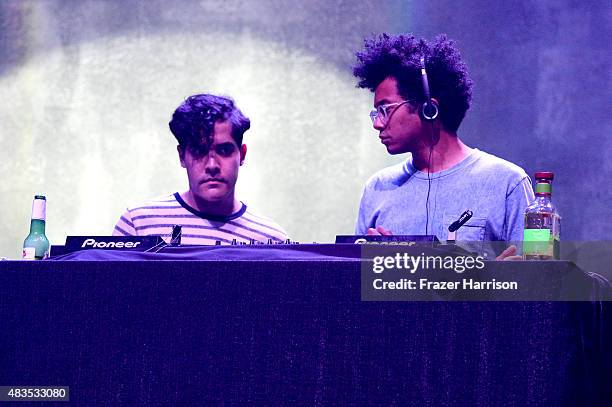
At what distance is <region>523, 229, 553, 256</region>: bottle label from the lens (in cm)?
157

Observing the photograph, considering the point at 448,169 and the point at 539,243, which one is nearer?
the point at 539,243

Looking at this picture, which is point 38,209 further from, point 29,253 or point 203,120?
point 203,120

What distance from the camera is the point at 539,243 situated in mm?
Answer: 1572

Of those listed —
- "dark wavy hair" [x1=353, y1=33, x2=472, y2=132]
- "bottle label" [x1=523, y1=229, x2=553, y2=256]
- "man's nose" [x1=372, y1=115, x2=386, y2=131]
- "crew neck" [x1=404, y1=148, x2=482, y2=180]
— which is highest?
"dark wavy hair" [x1=353, y1=33, x2=472, y2=132]

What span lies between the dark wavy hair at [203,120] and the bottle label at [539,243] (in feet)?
4.28

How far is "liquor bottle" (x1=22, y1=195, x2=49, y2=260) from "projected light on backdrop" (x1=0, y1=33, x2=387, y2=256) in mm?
2051

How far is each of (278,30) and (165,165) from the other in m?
0.80

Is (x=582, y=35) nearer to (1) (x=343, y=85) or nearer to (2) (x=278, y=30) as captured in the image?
(1) (x=343, y=85)

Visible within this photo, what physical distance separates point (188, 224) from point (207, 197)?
0.10 meters

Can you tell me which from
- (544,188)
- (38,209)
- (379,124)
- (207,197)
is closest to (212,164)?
(207,197)

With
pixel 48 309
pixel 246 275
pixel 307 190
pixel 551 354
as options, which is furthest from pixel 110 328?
pixel 307 190

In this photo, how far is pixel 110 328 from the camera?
150 cm

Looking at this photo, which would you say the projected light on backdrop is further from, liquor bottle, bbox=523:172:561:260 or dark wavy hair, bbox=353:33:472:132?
liquor bottle, bbox=523:172:561:260

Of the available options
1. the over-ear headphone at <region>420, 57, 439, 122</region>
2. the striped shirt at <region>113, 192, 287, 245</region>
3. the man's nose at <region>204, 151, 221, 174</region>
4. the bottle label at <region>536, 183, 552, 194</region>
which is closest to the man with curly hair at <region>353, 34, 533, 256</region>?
the over-ear headphone at <region>420, 57, 439, 122</region>
